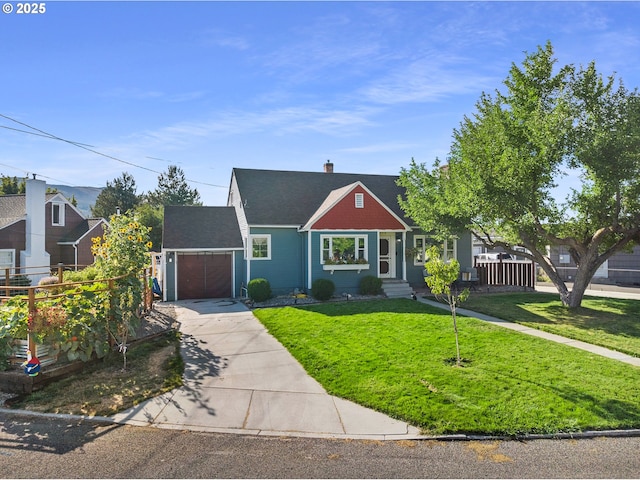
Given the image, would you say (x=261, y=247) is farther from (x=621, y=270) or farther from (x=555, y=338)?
(x=621, y=270)

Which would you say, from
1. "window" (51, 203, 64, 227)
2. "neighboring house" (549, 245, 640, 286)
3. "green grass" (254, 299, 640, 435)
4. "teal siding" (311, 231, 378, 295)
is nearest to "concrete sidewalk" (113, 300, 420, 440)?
"green grass" (254, 299, 640, 435)

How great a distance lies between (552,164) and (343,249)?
951 cm

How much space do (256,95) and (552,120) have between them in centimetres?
1051

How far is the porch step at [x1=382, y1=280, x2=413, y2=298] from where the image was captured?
1877 cm

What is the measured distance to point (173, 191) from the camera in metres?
61.4

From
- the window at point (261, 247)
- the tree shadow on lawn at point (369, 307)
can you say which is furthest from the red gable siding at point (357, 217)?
the tree shadow on lawn at point (369, 307)

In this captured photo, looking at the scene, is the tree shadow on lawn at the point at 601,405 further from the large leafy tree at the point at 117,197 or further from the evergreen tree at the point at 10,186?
the large leafy tree at the point at 117,197

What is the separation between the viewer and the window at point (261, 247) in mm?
19172

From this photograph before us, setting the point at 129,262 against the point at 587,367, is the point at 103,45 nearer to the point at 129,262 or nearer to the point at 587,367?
the point at 129,262

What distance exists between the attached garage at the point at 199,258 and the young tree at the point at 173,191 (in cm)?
4201

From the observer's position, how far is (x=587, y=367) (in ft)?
26.4

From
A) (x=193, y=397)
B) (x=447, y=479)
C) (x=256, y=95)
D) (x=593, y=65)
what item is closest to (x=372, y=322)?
(x=193, y=397)

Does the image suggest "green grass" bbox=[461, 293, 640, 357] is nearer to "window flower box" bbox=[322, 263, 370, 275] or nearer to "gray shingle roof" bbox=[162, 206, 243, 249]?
"window flower box" bbox=[322, 263, 370, 275]

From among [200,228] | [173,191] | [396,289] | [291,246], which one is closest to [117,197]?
[173,191]
